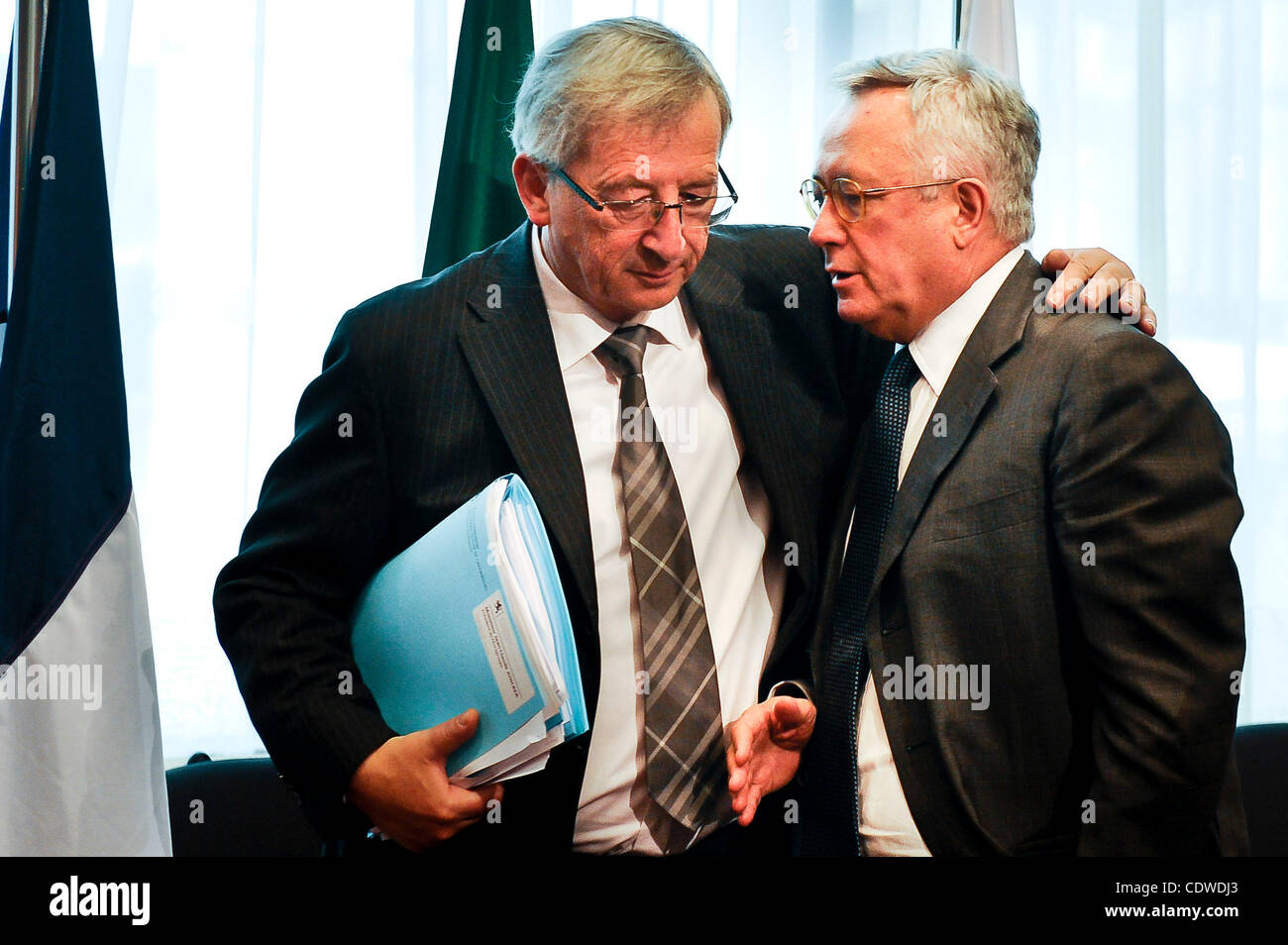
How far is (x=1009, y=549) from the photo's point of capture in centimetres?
159

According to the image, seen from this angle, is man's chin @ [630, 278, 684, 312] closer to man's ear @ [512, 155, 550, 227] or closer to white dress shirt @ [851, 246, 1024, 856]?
man's ear @ [512, 155, 550, 227]

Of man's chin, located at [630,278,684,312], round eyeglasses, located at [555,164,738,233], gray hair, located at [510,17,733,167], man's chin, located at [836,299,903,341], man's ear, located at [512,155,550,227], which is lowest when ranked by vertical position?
man's chin, located at [836,299,903,341]

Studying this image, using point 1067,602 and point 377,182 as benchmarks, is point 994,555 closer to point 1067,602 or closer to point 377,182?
point 1067,602

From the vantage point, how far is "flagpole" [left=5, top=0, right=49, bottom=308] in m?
2.22

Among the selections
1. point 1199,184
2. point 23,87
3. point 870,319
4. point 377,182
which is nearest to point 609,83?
point 870,319

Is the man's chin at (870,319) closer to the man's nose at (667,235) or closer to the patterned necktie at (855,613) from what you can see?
the patterned necktie at (855,613)

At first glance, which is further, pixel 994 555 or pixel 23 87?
pixel 23 87

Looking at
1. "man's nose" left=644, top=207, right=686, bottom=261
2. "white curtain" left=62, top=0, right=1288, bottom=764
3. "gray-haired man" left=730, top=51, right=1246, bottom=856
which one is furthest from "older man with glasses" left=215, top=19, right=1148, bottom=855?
"white curtain" left=62, top=0, right=1288, bottom=764

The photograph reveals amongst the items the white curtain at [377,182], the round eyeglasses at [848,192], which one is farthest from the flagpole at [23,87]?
the round eyeglasses at [848,192]

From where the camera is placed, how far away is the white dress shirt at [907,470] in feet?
5.29

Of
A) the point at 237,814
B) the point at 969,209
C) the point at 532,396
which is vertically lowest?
the point at 237,814

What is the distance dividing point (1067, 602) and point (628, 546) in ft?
2.03

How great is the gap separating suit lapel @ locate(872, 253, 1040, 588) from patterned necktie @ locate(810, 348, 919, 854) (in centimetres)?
4

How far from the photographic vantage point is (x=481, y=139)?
262cm
